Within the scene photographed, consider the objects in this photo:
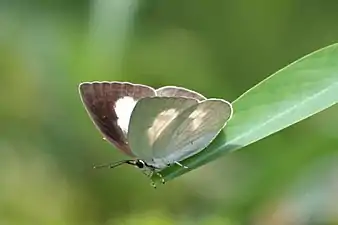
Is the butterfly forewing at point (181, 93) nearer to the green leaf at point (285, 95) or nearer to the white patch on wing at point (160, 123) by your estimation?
the white patch on wing at point (160, 123)

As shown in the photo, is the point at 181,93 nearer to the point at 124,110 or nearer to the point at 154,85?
the point at 124,110

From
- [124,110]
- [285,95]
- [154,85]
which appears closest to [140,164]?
[124,110]

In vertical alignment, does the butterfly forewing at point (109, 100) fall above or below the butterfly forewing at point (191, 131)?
above

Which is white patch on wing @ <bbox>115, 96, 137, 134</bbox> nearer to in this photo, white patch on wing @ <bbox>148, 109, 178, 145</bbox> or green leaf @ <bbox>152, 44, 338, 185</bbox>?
white patch on wing @ <bbox>148, 109, 178, 145</bbox>

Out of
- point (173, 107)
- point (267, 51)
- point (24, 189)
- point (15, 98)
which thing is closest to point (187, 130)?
point (173, 107)

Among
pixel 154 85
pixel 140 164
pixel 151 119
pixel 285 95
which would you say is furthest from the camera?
pixel 154 85

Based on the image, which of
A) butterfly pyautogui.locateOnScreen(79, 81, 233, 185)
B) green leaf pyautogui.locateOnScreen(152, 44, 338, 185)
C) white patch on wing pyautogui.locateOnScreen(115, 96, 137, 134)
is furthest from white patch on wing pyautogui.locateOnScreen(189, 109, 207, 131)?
green leaf pyautogui.locateOnScreen(152, 44, 338, 185)

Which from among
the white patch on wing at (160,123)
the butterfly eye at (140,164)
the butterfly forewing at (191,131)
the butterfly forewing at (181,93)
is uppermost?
the butterfly forewing at (181,93)

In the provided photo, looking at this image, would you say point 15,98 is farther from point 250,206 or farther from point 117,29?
point 250,206

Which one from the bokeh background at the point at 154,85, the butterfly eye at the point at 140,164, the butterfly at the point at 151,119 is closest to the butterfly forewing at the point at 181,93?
the butterfly at the point at 151,119
